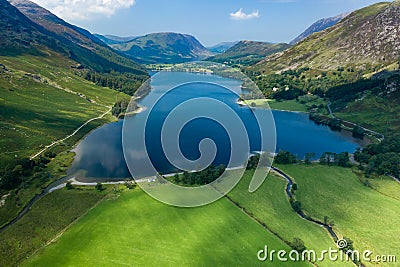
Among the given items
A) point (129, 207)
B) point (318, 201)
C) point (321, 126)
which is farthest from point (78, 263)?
point (321, 126)

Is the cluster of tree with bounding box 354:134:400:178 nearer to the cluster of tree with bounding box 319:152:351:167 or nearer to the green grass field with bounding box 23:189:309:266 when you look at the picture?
Result: the cluster of tree with bounding box 319:152:351:167

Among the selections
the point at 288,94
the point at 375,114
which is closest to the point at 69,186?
the point at 375,114

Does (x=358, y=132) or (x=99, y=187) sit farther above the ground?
(x=358, y=132)

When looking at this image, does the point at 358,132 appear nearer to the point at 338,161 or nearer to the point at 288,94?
the point at 338,161

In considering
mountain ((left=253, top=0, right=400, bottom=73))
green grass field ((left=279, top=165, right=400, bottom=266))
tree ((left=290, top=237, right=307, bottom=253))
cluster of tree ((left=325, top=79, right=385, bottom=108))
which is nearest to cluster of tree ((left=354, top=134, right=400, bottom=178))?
green grass field ((left=279, top=165, right=400, bottom=266))

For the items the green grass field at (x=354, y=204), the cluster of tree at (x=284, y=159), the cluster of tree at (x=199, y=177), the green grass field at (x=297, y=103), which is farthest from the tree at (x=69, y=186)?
the green grass field at (x=297, y=103)

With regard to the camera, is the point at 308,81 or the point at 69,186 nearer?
the point at 69,186

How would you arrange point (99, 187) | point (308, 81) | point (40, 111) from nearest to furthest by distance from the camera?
point (99, 187)
point (40, 111)
point (308, 81)
